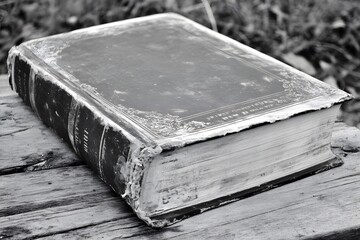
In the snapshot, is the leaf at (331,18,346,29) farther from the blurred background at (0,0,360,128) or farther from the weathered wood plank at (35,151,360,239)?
the weathered wood plank at (35,151,360,239)

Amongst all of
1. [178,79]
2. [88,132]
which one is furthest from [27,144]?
[178,79]

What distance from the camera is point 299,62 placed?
2.04 m

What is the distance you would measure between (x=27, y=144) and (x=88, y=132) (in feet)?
0.62

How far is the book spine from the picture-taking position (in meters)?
0.78

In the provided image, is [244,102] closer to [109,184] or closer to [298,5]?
[109,184]

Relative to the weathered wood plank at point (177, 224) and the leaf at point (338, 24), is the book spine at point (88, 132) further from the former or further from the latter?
the leaf at point (338, 24)

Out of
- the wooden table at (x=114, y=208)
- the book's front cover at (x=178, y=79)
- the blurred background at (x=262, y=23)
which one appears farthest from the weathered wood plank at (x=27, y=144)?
the blurred background at (x=262, y=23)

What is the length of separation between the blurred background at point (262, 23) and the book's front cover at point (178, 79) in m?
0.83

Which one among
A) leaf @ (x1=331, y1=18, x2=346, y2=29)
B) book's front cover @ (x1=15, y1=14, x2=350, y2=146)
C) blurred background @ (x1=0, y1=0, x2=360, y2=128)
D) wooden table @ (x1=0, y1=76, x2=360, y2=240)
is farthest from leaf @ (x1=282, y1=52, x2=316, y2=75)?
wooden table @ (x1=0, y1=76, x2=360, y2=240)

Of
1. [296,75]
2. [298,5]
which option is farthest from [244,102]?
[298,5]

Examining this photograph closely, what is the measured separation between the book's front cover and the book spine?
0.03 m

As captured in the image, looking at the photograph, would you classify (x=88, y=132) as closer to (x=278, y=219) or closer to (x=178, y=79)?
(x=178, y=79)

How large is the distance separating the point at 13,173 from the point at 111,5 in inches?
49.1

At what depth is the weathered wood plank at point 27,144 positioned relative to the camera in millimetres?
969
